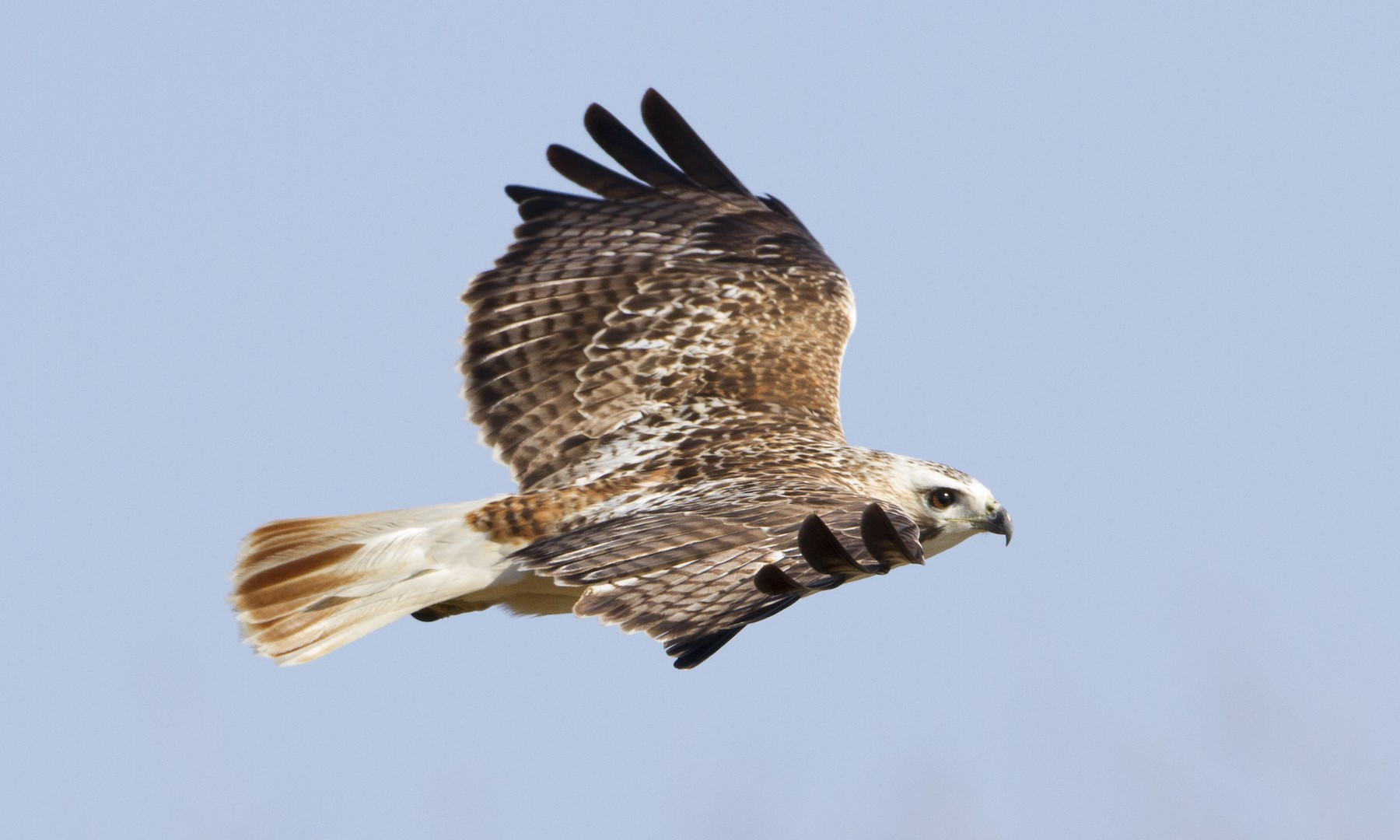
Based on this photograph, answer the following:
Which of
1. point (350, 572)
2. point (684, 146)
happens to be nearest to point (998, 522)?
point (350, 572)

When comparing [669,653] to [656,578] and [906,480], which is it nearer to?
[656,578]

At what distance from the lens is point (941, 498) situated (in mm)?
9055

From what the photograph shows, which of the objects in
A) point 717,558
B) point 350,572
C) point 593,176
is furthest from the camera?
point 593,176

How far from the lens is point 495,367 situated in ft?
32.4

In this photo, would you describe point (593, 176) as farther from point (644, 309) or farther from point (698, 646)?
point (698, 646)

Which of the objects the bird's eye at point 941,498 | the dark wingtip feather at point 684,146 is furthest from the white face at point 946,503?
the dark wingtip feather at point 684,146

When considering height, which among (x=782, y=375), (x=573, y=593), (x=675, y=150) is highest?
(x=675, y=150)

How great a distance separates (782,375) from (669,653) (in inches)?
129

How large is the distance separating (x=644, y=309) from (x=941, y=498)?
1976 mm

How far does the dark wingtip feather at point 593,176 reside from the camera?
10953 millimetres

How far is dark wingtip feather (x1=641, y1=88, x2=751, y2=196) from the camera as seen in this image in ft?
36.0

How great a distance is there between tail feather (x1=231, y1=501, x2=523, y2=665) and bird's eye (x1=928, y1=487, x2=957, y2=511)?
1865 mm

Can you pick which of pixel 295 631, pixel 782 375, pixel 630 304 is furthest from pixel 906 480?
pixel 295 631

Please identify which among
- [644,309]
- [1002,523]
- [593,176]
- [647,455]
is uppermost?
[593,176]
